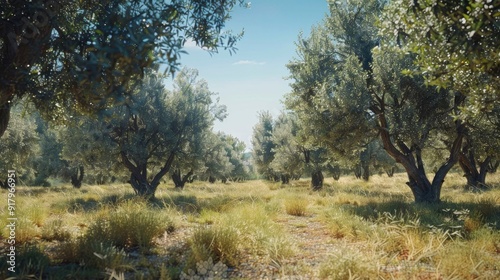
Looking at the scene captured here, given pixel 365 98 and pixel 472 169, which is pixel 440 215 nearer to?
pixel 365 98

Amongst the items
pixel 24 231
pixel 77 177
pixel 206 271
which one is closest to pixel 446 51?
pixel 206 271

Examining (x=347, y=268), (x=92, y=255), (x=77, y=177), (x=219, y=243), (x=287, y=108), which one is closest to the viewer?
(x=347, y=268)

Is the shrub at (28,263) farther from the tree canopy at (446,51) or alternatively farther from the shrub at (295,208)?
the shrub at (295,208)

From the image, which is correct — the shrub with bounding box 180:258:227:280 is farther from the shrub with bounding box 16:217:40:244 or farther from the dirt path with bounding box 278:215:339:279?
the shrub with bounding box 16:217:40:244

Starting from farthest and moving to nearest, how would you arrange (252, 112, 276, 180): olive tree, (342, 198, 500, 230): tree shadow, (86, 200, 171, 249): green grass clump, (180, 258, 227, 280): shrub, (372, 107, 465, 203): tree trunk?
(252, 112, 276, 180): olive tree
(372, 107, 465, 203): tree trunk
(342, 198, 500, 230): tree shadow
(86, 200, 171, 249): green grass clump
(180, 258, 227, 280): shrub

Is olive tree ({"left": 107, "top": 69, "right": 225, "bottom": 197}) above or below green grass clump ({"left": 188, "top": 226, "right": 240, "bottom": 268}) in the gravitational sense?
above

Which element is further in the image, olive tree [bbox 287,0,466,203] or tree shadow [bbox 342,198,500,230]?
olive tree [bbox 287,0,466,203]

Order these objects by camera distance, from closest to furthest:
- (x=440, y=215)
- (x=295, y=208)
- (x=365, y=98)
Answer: (x=440, y=215), (x=295, y=208), (x=365, y=98)

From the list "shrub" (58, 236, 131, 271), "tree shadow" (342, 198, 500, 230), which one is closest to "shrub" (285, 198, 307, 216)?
"tree shadow" (342, 198, 500, 230)

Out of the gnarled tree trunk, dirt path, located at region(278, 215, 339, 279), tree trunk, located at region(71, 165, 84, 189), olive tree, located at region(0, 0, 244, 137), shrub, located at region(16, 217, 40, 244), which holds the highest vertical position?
olive tree, located at region(0, 0, 244, 137)

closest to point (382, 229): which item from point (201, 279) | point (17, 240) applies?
point (201, 279)

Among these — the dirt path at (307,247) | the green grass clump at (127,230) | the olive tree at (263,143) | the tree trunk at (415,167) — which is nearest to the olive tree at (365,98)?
the tree trunk at (415,167)

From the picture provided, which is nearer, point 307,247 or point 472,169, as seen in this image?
point 307,247

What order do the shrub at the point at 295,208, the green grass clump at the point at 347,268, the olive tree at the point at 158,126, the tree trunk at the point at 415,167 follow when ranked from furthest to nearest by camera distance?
the olive tree at the point at 158,126 < the tree trunk at the point at 415,167 < the shrub at the point at 295,208 < the green grass clump at the point at 347,268
